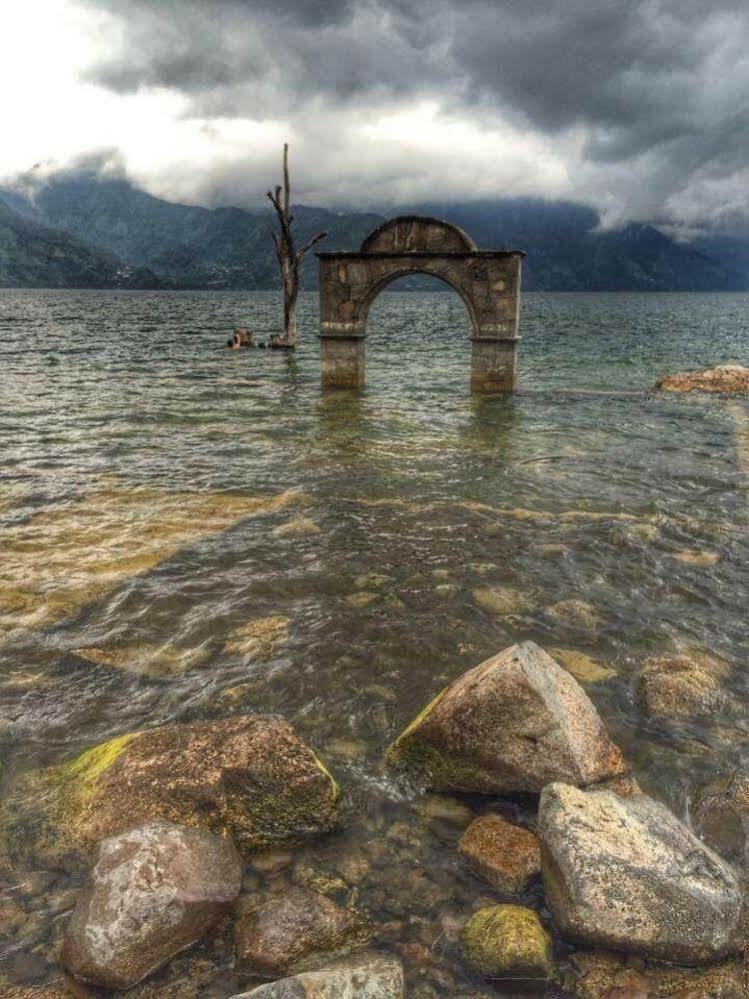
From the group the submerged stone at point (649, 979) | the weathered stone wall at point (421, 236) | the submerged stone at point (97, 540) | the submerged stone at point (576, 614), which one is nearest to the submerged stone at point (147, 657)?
the submerged stone at point (97, 540)

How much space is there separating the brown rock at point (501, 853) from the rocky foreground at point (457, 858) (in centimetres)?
1

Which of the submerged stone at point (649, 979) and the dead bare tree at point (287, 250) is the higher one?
the dead bare tree at point (287, 250)

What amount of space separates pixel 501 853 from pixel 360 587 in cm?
398

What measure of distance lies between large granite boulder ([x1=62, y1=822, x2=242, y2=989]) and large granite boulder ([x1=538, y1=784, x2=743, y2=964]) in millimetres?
1826

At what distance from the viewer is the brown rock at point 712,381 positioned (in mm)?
24062

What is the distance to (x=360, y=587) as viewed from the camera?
24.9 feet

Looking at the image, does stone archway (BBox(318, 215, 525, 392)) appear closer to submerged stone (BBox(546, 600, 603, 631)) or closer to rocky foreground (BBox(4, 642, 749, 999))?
submerged stone (BBox(546, 600, 603, 631))

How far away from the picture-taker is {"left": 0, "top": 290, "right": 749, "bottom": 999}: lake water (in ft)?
14.1

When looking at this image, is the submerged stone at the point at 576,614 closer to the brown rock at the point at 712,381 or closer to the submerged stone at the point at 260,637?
the submerged stone at the point at 260,637

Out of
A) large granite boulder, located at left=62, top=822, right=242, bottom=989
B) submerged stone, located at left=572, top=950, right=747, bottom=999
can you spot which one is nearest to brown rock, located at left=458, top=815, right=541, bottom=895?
submerged stone, located at left=572, top=950, right=747, bottom=999

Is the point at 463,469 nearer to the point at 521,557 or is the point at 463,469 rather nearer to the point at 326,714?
the point at 521,557

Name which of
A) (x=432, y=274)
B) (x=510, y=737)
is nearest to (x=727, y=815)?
(x=510, y=737)

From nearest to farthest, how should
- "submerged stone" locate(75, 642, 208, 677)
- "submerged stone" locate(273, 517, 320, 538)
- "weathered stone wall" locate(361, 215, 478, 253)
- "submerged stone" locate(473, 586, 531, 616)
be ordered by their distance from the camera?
"submerged stone" locate(75, 642, 208, 677) → "submerged stone" locate(473, 586, 531, 616) → "submerged stone" locate(273, 517, 320, 538) → "weathered stone wall" locate(361, 215, 478, 253)

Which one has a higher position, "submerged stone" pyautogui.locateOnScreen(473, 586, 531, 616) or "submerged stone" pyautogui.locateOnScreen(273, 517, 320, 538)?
"submerged stone" pyautogui.locateOnScreen(273, 517, 320, 538)
